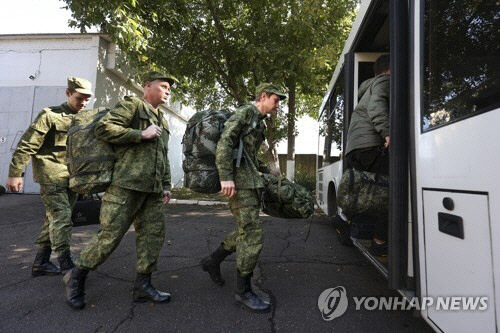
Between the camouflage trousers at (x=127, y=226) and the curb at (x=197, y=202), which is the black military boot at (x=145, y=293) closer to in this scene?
the camouflage trousers at (x=127, y=226)

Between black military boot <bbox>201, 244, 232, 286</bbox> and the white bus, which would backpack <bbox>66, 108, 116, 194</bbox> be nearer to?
black military boot <bbox>201, 244, 232, 286</bbox>

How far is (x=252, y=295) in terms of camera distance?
8.59ft

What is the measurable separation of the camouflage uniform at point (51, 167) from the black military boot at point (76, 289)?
0.63m

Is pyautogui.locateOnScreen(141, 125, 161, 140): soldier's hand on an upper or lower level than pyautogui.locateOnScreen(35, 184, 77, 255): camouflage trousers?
upper

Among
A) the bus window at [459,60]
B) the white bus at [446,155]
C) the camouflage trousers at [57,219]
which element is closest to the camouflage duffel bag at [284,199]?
the white bus at [446,155]

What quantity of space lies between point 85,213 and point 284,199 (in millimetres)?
2255

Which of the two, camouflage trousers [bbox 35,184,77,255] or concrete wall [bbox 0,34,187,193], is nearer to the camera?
camouflage trousers [bbox 35,184,77,255]

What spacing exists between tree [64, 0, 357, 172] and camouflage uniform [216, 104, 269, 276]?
15.6 ft

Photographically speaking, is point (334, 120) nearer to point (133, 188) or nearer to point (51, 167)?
point (133, 188)

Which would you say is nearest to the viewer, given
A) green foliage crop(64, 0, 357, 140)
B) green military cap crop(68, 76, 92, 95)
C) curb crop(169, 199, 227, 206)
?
green military cap crop(68, 76, 92, 95)

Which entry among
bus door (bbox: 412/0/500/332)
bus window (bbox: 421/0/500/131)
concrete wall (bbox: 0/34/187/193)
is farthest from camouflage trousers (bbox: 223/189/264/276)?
concrete wall (bbox: 0/34/187/193)

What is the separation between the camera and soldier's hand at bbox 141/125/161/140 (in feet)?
8.30

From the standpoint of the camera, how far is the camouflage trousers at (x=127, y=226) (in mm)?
2482

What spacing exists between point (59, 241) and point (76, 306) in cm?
79
